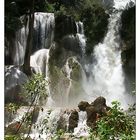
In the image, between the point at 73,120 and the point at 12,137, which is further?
the point at 73,120

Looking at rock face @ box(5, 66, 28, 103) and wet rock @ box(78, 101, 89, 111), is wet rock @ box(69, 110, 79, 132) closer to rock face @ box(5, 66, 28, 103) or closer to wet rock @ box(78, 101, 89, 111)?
wet rock @ box(78, 101, 89, 111)

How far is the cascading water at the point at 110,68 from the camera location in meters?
3.85

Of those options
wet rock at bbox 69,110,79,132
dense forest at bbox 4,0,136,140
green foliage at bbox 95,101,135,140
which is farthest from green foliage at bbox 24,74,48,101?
green foliage at bbox 95,101,135,140

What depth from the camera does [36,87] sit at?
12.7ft

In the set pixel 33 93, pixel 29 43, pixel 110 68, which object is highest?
pixel 29 43

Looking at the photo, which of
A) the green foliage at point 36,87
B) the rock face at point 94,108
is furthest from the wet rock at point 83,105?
the green foliage at point 36,87

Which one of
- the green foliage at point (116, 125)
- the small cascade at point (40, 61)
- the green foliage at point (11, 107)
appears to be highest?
the small cascade at point (40, 61)

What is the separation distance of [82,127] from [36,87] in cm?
36

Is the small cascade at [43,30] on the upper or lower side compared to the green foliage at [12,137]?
upper

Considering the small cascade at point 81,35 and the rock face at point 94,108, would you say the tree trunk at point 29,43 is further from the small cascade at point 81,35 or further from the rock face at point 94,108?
the rock face at point 94,108

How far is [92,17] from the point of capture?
404cm

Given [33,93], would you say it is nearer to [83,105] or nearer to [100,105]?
[83,105]

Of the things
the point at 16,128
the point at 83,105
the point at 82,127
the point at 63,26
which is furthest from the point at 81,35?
the point at 16,128

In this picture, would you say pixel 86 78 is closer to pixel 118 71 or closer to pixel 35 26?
pixel 118 71
